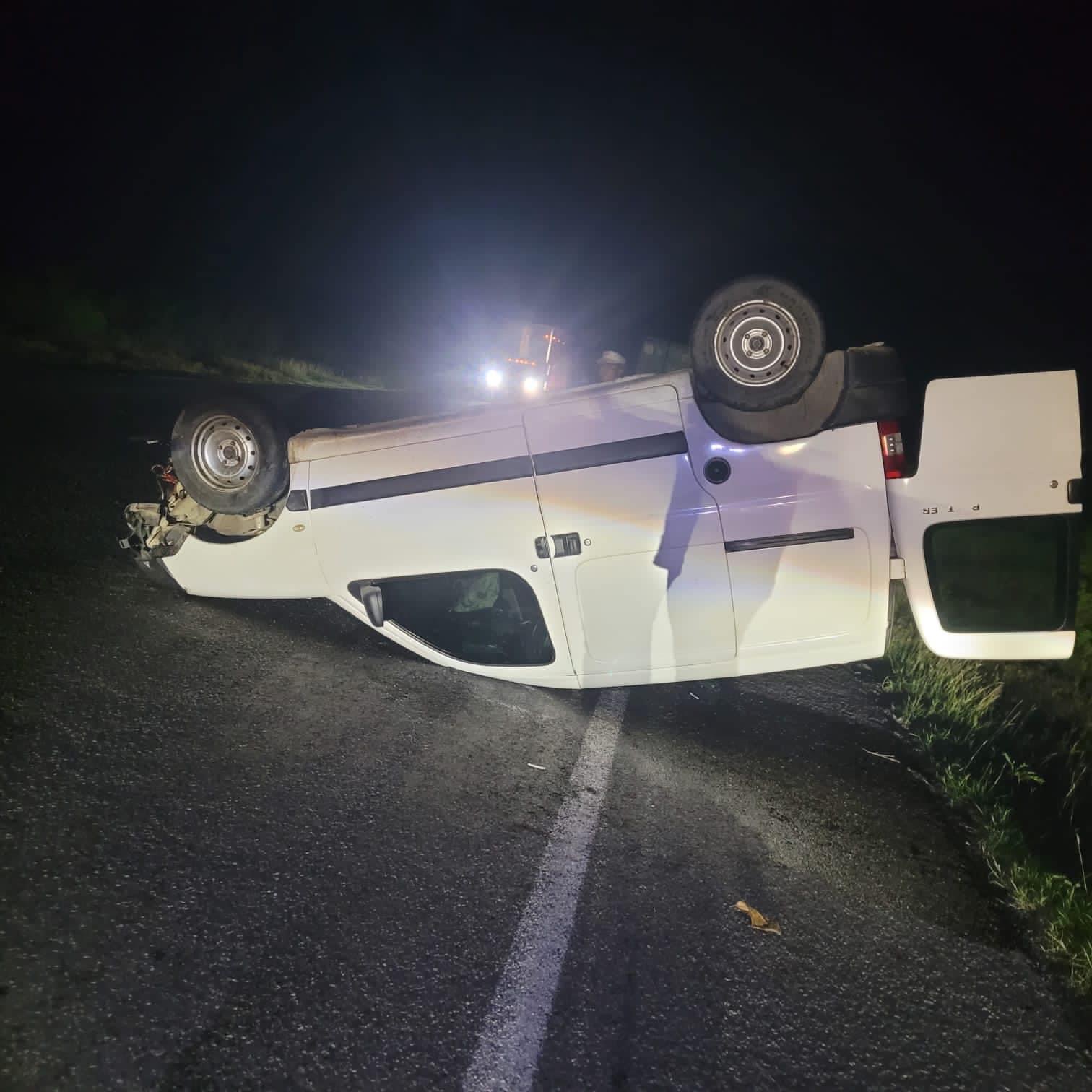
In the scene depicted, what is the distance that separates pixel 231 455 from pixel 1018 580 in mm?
4026

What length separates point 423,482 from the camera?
11.9ft


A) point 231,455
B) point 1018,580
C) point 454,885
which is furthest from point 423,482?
point 1018,580

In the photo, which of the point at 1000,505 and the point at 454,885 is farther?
the point at 1000,505

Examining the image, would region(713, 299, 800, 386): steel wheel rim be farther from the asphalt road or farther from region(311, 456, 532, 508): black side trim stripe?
the asphalt road

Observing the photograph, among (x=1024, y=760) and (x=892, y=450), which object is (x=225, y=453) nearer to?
(x=892, y=450)

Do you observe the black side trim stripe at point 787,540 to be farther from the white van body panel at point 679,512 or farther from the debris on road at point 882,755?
the debris on road at point 882,755

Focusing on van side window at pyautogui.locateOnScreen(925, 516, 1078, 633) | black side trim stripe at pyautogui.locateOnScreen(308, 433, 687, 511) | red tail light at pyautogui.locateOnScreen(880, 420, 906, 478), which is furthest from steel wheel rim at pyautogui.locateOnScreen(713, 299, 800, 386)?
van side window at pyautogui.locateOnScreen(925, 516, 1078, 633)

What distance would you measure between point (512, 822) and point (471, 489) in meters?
1.56

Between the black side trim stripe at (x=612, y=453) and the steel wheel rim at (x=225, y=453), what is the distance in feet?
5.02

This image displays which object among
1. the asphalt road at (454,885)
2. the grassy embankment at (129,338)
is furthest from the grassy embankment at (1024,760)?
the grassy embankment at (129,338)

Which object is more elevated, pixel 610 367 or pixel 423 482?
pixel 610 367

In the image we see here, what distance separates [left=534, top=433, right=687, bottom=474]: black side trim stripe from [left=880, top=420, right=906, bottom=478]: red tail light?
0.89m

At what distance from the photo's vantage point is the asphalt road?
6.55 feet

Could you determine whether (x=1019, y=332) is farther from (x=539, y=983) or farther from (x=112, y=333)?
(x=112, y=333)
